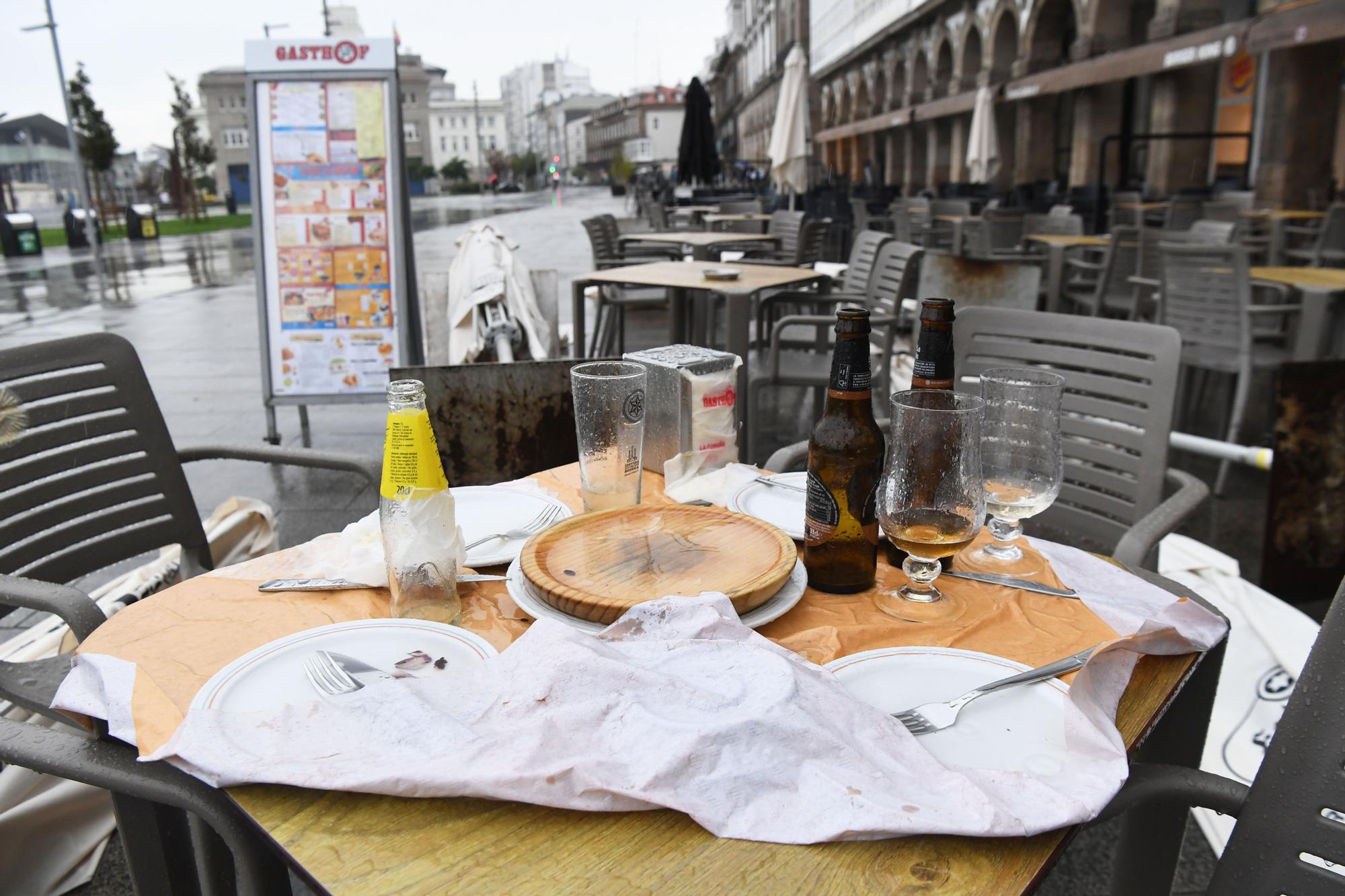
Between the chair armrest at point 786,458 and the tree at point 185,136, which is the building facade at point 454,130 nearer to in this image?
the tree at point 185,136

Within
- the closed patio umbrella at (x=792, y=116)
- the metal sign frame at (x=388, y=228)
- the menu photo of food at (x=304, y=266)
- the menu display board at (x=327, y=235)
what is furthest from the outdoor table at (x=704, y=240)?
the closed patio umbrella at (x=792, y=116)

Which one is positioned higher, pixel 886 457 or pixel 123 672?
pixel 886 457

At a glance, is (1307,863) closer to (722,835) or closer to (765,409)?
(722,835)

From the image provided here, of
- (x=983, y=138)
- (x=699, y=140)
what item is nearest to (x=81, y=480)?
(x=699, y=140)

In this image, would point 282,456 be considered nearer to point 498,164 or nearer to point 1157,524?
point 1157,524

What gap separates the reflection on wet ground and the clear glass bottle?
8032mm

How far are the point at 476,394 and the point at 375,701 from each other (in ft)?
5.44

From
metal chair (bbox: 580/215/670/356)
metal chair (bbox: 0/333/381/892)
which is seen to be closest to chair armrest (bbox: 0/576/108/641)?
metal chair (bbox: 0/333/381/892)

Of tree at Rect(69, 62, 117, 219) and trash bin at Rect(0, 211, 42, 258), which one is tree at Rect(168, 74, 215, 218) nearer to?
tree at Rect(69, 62, 117, 219)

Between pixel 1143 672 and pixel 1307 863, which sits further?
pixel 1143 672

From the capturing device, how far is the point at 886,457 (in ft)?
4.09

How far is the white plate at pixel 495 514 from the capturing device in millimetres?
1384

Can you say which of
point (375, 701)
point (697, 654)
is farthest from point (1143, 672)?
point (375, 701)

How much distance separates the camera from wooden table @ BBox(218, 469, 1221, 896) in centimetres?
73
